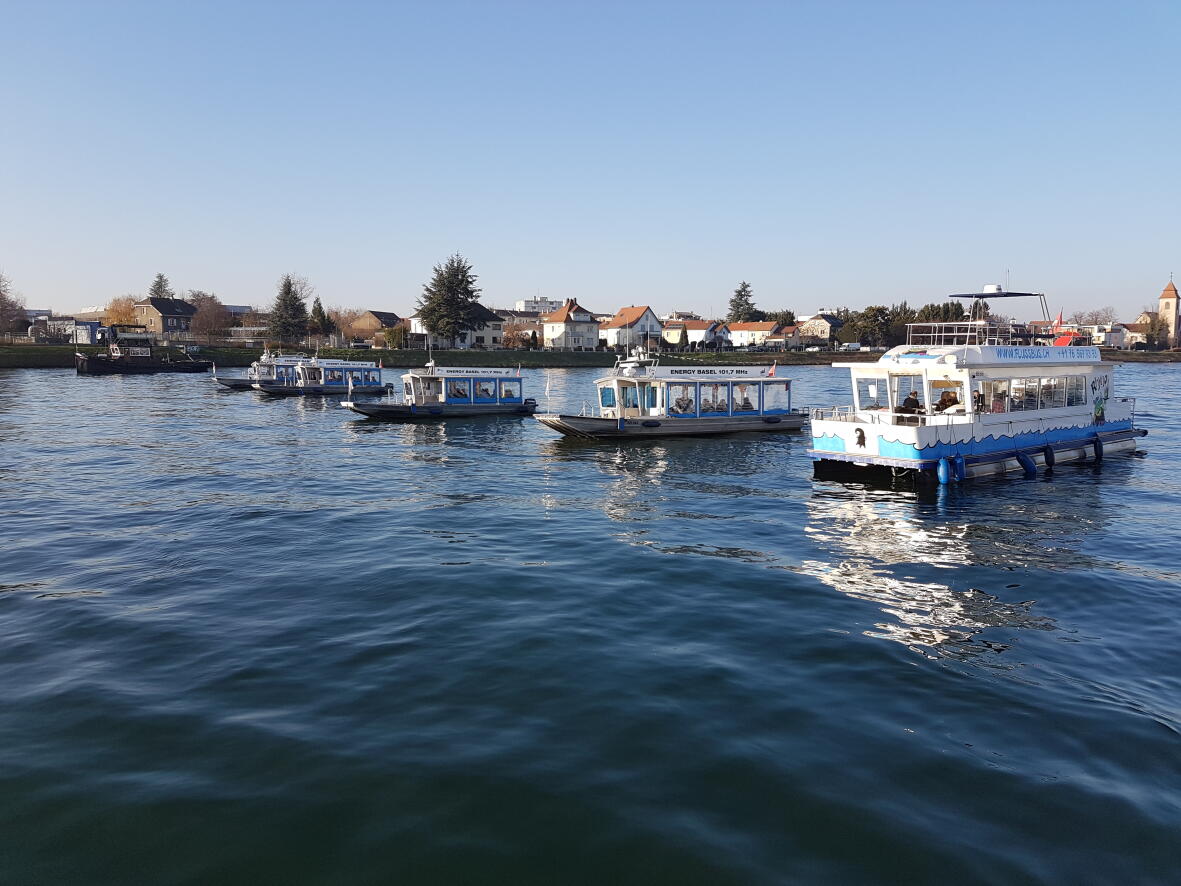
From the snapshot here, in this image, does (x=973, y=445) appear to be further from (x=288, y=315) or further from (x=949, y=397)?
(x=288, y=315)

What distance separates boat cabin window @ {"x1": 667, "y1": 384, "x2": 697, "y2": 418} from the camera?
38969 mm

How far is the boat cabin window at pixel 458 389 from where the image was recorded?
165 ft

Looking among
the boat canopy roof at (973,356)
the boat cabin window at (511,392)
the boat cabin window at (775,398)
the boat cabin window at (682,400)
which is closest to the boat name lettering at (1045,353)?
the boat canopy roof at (973,356)

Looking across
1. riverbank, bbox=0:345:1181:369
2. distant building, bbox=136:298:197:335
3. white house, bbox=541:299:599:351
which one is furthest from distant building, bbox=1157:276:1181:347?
distant building, bbox=136:298:197:335

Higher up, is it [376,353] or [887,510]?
[376,353]

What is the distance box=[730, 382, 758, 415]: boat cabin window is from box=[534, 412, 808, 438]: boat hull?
2.36 ft

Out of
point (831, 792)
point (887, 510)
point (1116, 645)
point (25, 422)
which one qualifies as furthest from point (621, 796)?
point (25, 422)

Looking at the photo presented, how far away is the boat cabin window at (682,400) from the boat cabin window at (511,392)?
16.5m

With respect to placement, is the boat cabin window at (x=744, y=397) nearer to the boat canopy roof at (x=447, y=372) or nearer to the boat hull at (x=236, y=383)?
the boat canopy roof at (x=447, y=372)

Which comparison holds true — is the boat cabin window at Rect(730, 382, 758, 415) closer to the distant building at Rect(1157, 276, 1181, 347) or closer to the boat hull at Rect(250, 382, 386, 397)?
the boat hull at Rect(250, 382, 386, 397)

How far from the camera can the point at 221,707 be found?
9789 mm

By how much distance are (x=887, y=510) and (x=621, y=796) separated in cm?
1761

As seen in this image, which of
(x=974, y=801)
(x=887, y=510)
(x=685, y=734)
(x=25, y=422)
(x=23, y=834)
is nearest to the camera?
(x=23, y=834)

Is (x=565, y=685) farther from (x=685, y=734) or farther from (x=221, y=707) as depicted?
(x=221, y=707)
